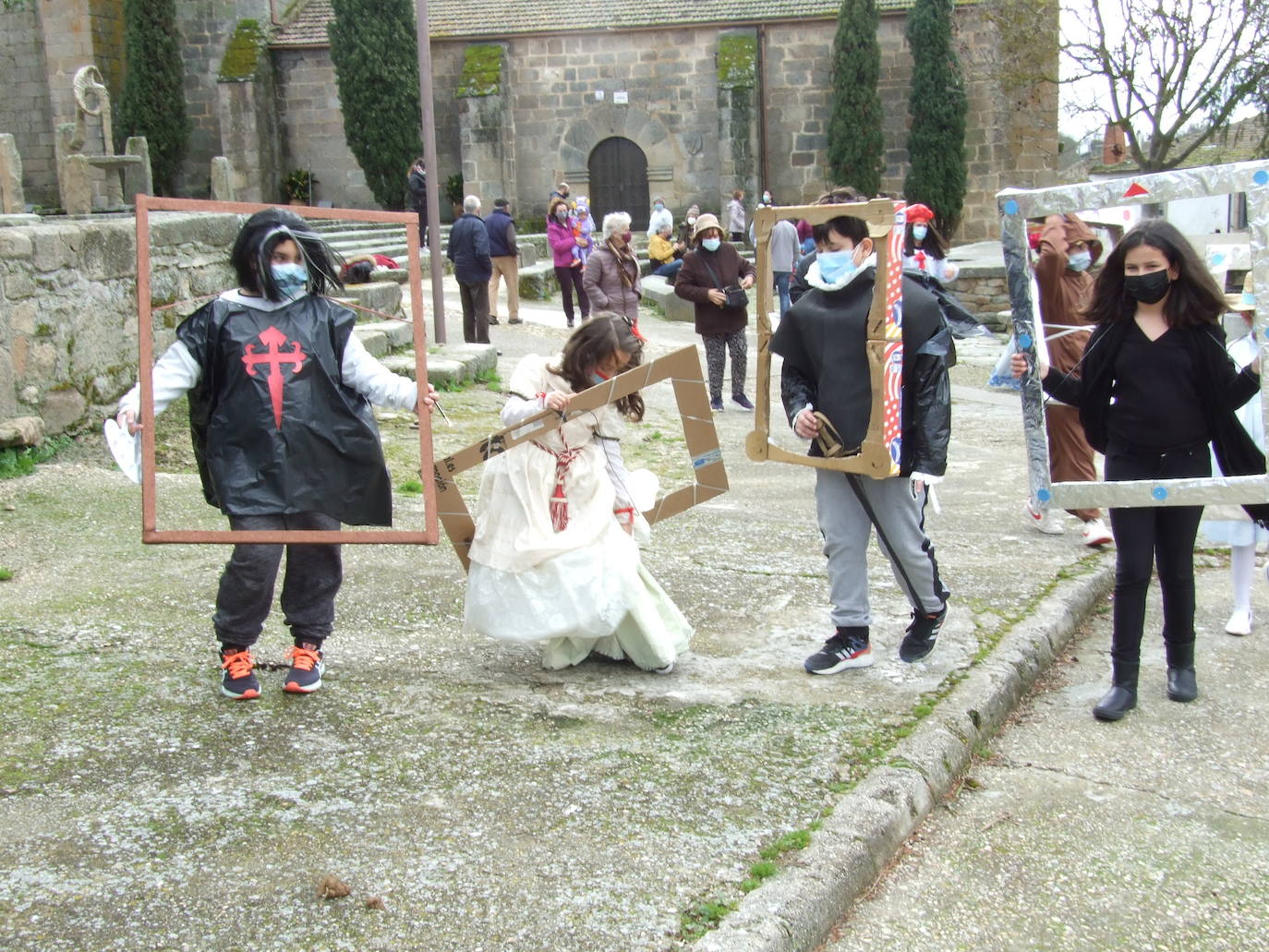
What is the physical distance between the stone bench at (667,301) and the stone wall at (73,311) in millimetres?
10465

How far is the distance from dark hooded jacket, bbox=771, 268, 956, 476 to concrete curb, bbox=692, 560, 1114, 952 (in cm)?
81

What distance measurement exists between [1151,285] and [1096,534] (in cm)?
261

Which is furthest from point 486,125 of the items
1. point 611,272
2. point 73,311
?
point 73,311

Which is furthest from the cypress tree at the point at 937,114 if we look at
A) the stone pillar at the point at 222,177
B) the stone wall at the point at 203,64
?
the stone wall at the point at 203,64

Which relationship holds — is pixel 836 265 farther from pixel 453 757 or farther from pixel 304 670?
pixel 304 670

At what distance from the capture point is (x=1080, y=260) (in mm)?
6359

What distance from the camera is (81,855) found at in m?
3.15

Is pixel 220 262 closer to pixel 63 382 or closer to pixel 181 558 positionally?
pixel 63 382

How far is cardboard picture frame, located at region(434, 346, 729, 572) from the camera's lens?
170 inches

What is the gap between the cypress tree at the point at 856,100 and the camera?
2623cm

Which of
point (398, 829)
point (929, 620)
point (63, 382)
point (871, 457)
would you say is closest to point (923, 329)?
point (871, 457)

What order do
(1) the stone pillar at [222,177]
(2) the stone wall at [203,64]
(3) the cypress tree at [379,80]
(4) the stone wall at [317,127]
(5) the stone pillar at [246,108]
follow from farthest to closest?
(4) the stone wall at [317,127] < (2) the stone wall at [203,64] < (5) the stone pillar at [246,108] < (3) the cypress tree at [379,80] < (1) the stone pillar at [222,177]

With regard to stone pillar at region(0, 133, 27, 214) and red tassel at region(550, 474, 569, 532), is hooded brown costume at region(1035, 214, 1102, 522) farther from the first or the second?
stone pillar at region(0, 133, 27, 214)

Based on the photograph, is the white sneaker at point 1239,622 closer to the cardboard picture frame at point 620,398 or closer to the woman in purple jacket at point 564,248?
the cardboard picture frame at point 620,398
